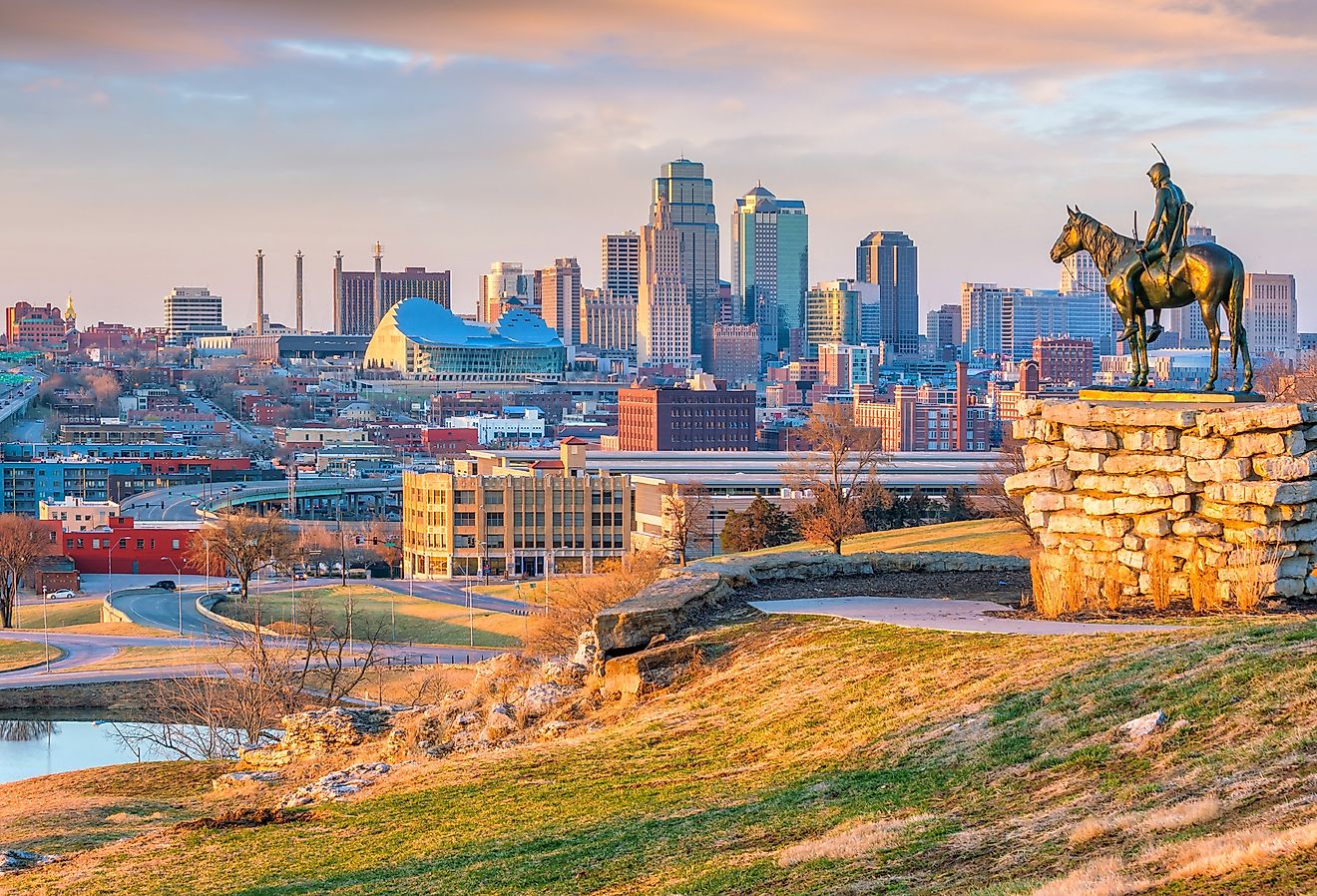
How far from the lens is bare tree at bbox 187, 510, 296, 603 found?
7194 centimetres

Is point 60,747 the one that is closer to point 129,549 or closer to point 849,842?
point 849,842

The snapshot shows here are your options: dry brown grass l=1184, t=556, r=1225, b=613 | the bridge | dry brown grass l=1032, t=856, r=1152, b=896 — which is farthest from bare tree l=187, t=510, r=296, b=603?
dry brown grass l=1032, t=856, r=1152, b=896

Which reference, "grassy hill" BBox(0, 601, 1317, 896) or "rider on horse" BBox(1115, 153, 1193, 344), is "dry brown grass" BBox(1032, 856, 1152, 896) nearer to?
"grassy hill" BBox(0, 601, 1317, 896)

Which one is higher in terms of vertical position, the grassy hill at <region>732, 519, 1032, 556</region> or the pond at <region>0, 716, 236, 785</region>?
the grassy hill at <region>732, 519, 1032, 556</region>

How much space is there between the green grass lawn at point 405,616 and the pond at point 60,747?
13.1 metres

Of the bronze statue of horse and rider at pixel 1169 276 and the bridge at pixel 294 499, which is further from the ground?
the bronze statue of horse and rider at pixel 1169 276

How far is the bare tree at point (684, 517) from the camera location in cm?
5794

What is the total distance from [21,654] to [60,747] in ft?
53.9

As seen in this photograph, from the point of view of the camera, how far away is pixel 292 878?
483 inches

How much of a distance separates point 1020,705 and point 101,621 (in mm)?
60819

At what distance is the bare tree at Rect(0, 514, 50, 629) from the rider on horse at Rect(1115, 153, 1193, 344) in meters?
59.2

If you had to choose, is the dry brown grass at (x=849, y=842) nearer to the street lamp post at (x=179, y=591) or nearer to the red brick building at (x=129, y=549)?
the street lamp post at (x=179, y=591)

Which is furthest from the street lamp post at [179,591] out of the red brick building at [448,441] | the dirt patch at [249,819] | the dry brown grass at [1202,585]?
the red brick building at [448,441]

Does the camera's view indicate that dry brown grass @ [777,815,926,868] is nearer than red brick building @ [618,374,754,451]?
Yes
